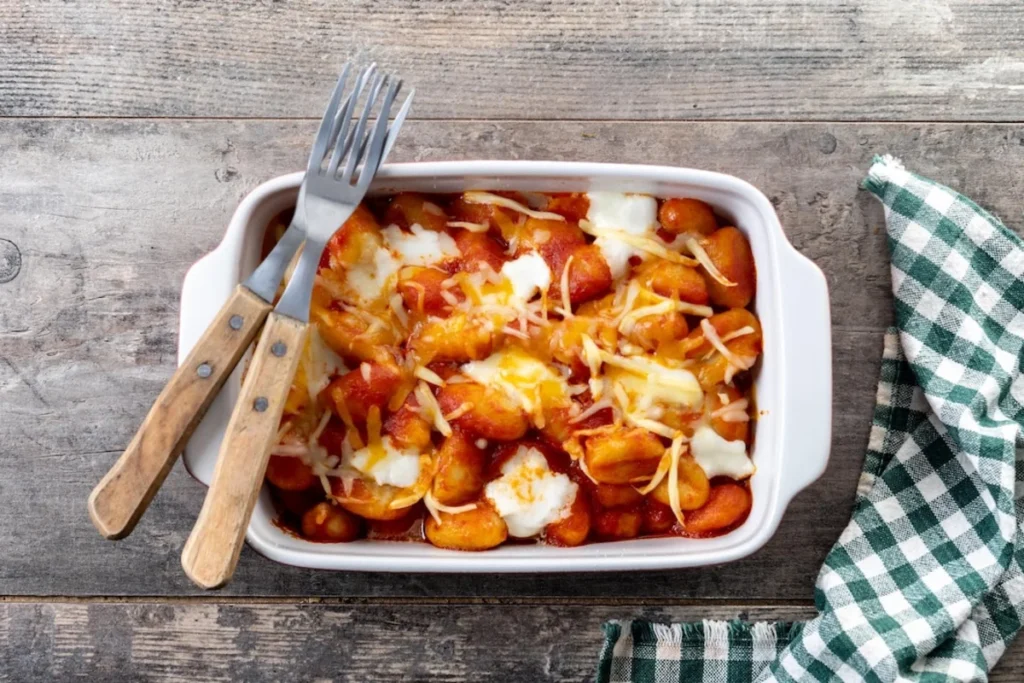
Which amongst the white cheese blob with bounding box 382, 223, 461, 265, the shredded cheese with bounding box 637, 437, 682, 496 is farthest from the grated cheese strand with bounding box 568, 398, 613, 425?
the white cheese blob with bounding box 382, 223, 461, 265

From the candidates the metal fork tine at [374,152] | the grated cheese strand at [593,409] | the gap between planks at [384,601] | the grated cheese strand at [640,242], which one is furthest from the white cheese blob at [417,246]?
the gap between planks at [384,601]

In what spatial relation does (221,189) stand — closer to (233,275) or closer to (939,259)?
(233,275)

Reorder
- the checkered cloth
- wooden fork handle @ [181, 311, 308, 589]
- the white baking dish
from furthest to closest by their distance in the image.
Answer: the checkered cloth → the white baking dish → wooden fork handle @ [181, 311, 308, 589]

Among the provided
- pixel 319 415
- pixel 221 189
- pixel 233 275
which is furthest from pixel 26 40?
pixel 319 415

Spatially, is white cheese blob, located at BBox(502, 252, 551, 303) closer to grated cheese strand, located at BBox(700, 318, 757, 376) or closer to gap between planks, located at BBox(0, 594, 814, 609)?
grated cheese strand, located at BBox(700, 318, 757, 376)

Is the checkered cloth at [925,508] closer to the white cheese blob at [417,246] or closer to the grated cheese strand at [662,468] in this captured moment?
the grated cheese strand at [662,468]

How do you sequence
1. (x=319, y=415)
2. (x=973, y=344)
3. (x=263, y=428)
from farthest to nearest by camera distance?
(x=973, y=344), (x=319, y=415), (x=263, y=428)

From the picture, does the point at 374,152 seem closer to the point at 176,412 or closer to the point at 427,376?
the point at 427,376
